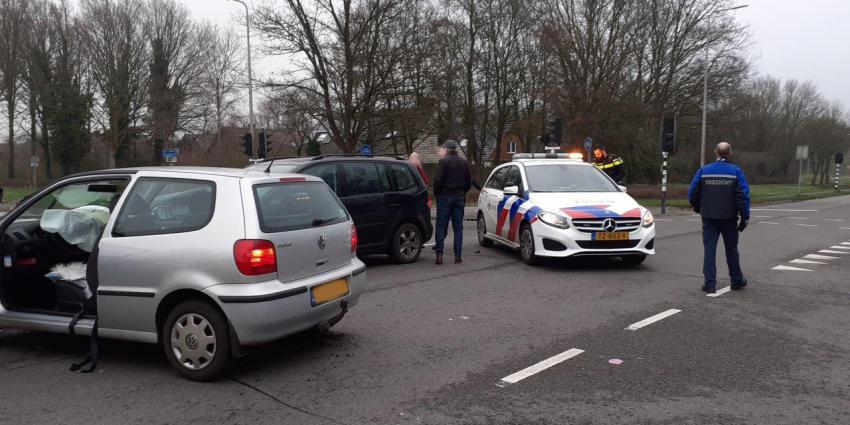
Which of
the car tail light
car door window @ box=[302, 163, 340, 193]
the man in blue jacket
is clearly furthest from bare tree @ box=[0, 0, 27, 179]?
the man in blue jacket

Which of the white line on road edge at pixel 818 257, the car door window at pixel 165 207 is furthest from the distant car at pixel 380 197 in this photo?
the white line on road edge at pixel 818 257

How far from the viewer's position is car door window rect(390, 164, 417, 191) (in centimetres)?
946

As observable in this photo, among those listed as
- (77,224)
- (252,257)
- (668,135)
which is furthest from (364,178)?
(668,135)

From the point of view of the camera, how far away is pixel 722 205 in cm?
732

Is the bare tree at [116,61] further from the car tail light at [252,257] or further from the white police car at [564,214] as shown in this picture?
the car tail light at [252,257]

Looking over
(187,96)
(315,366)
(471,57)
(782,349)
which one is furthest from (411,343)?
(187,96)

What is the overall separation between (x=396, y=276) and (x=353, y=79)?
18748mm

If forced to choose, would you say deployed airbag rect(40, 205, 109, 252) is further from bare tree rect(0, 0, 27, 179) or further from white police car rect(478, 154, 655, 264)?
bare tree rect(0, 0, 27, 179)

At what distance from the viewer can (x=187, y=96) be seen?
4144cm

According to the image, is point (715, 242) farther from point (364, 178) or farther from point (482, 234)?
point (482, 234)

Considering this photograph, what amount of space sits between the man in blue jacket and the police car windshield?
2.21 metres

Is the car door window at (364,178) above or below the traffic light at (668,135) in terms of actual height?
below

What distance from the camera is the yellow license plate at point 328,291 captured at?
4.64 metres

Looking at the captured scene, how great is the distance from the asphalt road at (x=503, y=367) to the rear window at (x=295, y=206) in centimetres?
108
